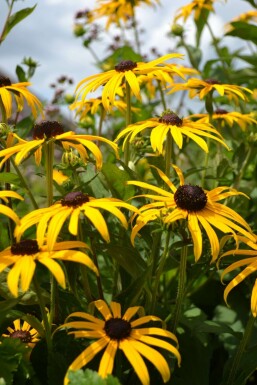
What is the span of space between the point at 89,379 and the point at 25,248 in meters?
0.23

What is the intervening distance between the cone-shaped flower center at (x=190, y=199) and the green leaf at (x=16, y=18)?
2.75 feet

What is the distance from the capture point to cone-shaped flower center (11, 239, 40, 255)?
0.90 meters

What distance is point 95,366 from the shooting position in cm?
96

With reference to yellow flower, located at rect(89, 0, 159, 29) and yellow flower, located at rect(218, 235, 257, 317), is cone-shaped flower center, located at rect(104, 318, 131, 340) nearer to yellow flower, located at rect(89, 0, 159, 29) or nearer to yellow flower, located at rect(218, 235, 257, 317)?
yellow flower, located at rect(218, 235, 257, 317)

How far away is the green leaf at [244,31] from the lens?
6.05 ft

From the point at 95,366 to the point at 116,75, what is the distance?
0.64 meters

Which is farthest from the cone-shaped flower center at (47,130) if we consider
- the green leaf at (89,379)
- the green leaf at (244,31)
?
the green leaf at (244,31)

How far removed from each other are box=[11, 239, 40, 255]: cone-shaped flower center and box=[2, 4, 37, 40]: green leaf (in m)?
0.91

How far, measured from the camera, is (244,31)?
186 cm

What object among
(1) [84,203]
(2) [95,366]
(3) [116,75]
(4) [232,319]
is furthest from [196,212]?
(4) [232,319]

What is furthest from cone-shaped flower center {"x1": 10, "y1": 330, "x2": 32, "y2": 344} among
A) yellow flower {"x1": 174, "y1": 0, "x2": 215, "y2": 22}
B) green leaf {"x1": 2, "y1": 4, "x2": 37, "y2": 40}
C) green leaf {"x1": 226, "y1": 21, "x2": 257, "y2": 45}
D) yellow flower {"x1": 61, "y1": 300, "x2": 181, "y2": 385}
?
yellow flower {"x1": 174, "y1": 0, "x2": 215, "y2": 22}

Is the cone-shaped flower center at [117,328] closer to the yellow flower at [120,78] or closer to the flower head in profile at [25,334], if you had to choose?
the flower head in profile at [25,334]

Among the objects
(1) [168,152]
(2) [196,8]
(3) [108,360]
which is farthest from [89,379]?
(2) [196,8]

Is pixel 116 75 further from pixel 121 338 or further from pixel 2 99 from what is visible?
pixel 121 338
